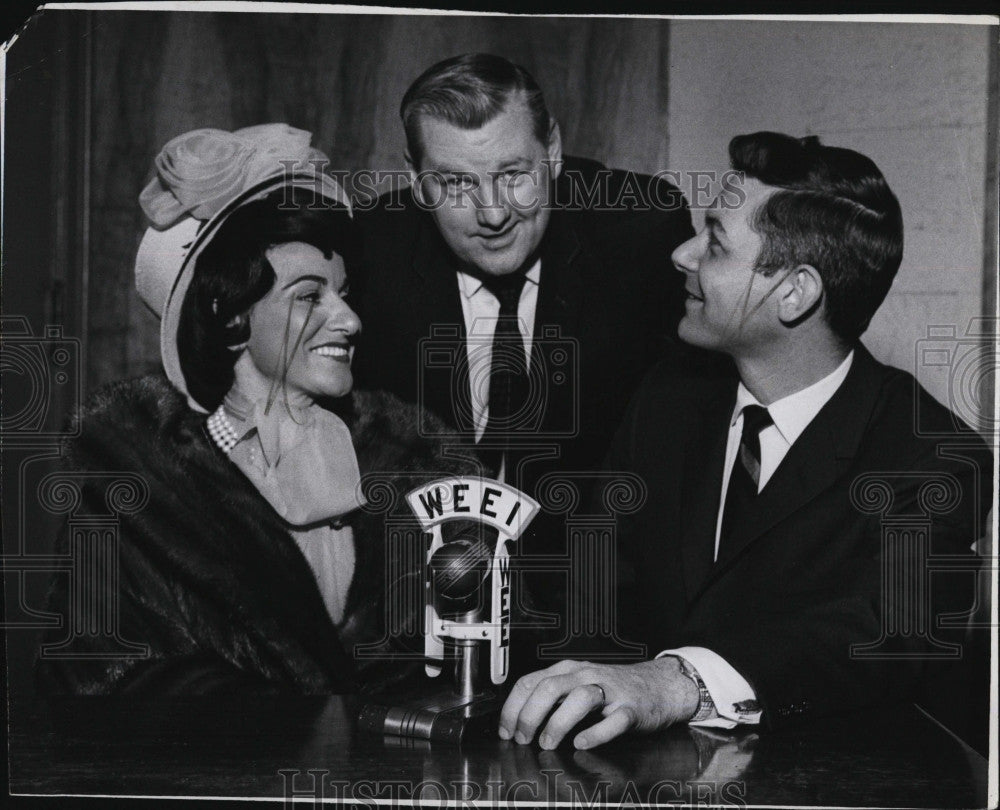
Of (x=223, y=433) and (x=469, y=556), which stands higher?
(x=223, y=433)

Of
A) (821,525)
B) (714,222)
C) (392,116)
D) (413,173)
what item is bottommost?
(821,525)

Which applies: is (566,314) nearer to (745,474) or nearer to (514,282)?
(514,282)

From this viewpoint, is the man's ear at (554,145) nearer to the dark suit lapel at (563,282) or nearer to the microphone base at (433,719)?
the dark suit lapel at (563,282)

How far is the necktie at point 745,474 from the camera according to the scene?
283 cm

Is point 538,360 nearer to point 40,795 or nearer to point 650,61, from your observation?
point 650,61

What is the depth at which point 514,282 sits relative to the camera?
2.96m

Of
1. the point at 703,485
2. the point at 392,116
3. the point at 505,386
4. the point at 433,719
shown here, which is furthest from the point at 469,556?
the point at 392,116

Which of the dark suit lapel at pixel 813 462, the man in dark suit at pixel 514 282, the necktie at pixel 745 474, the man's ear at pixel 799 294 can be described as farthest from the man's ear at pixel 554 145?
the dark suit lapel at pixel 813 462

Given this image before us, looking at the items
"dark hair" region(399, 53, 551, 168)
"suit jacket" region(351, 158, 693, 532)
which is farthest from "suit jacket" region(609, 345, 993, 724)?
"dark hair" region(399, 53, 551, 168)

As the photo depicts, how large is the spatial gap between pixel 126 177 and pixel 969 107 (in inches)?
78.3

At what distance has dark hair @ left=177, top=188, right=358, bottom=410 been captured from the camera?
295 centimetres

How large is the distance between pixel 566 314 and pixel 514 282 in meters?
0.15

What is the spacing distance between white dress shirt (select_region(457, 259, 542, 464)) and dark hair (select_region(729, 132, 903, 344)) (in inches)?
21.3

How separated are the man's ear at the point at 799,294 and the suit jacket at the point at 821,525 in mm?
163
